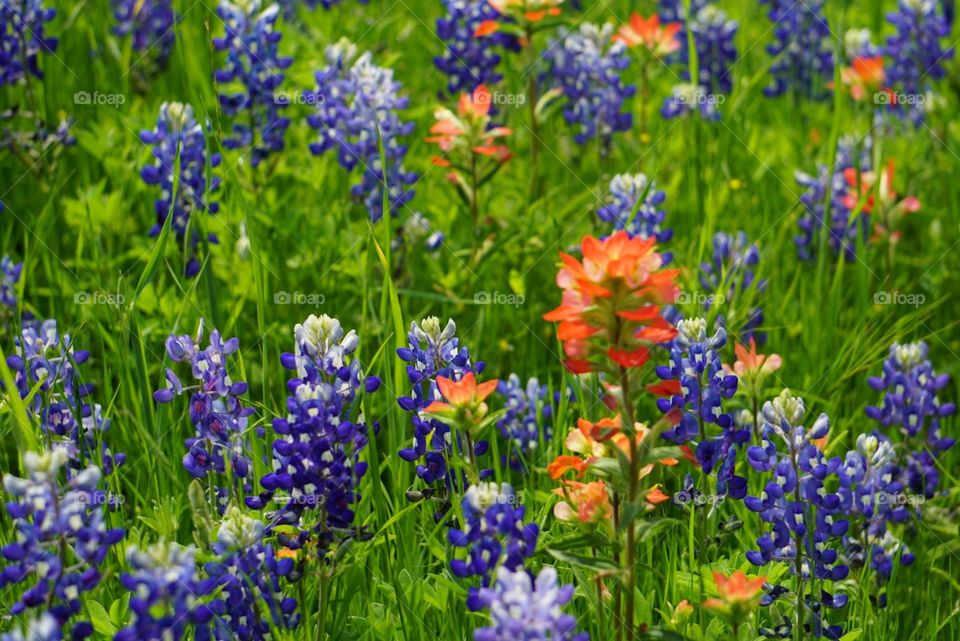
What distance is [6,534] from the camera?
314 centimetres

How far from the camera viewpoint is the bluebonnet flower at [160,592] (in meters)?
2.07

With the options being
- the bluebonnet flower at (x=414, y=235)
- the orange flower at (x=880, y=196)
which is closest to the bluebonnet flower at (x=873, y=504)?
the orange flower at (x=880, y=196)

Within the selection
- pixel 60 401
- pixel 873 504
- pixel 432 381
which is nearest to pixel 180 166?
pixel 60 401

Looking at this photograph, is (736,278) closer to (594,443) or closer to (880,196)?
(880,196)

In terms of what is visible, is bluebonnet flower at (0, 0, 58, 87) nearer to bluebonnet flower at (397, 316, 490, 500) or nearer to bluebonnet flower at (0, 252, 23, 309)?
bluebonnet flower at (0, 252, 23, 309)

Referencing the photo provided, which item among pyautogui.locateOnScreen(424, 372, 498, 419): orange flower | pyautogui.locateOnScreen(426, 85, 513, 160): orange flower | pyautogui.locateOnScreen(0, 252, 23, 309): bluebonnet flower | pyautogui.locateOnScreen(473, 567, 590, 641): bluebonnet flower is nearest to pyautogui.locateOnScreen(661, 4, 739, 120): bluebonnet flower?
pyautogui.locateOnScreen(426, 85, 513, 160): orange flower

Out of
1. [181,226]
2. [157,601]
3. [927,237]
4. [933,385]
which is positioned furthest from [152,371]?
[927,237]

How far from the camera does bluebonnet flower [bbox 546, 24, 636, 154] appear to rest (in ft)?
18.0

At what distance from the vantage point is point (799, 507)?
2893mm

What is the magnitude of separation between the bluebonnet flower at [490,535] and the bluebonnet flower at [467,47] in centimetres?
328

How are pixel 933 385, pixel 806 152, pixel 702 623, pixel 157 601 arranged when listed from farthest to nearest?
pixel 806 152, pixel 933 385, pixel 702 623, pixel 157 601

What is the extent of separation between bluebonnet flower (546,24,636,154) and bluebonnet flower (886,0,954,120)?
1676 mm

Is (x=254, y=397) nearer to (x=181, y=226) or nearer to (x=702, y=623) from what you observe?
(x=181, y=226)

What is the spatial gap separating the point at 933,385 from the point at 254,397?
2197mm
